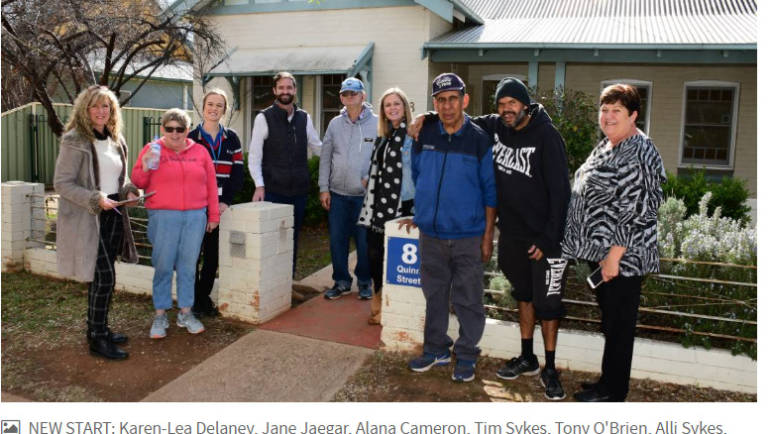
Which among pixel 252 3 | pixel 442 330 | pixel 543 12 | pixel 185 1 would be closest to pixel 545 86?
pixel 543 12

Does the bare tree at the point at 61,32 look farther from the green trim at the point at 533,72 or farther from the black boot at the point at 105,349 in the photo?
the green trim at the point at 533,72

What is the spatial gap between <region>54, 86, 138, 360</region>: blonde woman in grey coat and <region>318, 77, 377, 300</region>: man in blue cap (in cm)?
176

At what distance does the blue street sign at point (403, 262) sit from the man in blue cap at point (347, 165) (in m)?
0.95

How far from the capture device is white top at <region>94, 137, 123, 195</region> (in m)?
4.31

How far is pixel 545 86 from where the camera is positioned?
1329 centimetres

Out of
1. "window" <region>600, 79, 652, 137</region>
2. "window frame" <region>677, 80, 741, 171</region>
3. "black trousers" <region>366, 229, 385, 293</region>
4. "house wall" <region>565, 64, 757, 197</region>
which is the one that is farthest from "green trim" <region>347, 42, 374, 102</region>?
"black trousers" <region>366, 229, 385, 293</region>

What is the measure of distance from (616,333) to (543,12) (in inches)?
468

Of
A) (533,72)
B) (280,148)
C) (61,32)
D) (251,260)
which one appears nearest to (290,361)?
(251,260)

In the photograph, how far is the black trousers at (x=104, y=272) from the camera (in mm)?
4371

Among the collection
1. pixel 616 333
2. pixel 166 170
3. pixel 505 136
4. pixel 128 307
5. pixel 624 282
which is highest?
pixel 505 136

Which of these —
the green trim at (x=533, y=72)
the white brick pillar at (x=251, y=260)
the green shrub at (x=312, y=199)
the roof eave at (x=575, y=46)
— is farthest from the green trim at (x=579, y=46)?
the white brick pillar at (x=251, y=260)

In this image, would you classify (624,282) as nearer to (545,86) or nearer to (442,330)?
(442,330)

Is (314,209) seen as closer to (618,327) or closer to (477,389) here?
(477,389)

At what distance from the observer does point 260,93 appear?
14.2 metres
